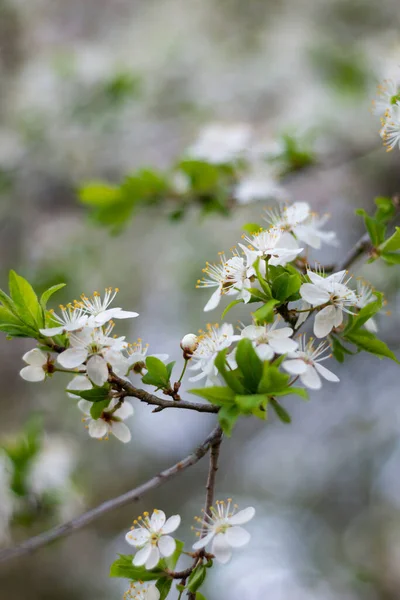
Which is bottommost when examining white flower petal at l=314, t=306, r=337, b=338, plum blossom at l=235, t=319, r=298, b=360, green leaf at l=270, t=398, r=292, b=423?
green leaf at l=270, t=398, r=292, b=423

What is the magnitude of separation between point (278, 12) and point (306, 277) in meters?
2.64

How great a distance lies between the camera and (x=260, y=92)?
112 inches

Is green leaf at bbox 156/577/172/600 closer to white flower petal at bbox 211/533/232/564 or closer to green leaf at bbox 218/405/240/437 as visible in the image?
white flower petal at bbox 211/533/232/564

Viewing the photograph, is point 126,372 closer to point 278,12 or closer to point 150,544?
point 150,544

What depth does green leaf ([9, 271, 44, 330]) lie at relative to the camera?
32.9 inches

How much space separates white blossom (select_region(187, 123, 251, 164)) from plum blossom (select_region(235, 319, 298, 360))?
93cm

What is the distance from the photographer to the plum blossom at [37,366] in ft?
2.75

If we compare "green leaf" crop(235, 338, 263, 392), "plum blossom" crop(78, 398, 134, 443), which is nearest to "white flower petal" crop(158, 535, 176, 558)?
"plum blossom" crop(78, 398, 134, 443)

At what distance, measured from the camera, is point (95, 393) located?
80 centimetres

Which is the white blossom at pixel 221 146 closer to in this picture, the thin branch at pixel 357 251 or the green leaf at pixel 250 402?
the thin branch at pixel 357 251

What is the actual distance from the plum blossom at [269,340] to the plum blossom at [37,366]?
0.90 feet

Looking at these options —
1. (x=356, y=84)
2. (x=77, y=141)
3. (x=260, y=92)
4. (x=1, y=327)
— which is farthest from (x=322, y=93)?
(x=1, y=327)

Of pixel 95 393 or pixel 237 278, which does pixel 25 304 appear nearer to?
pixel 95 393

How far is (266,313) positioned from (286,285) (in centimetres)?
6
